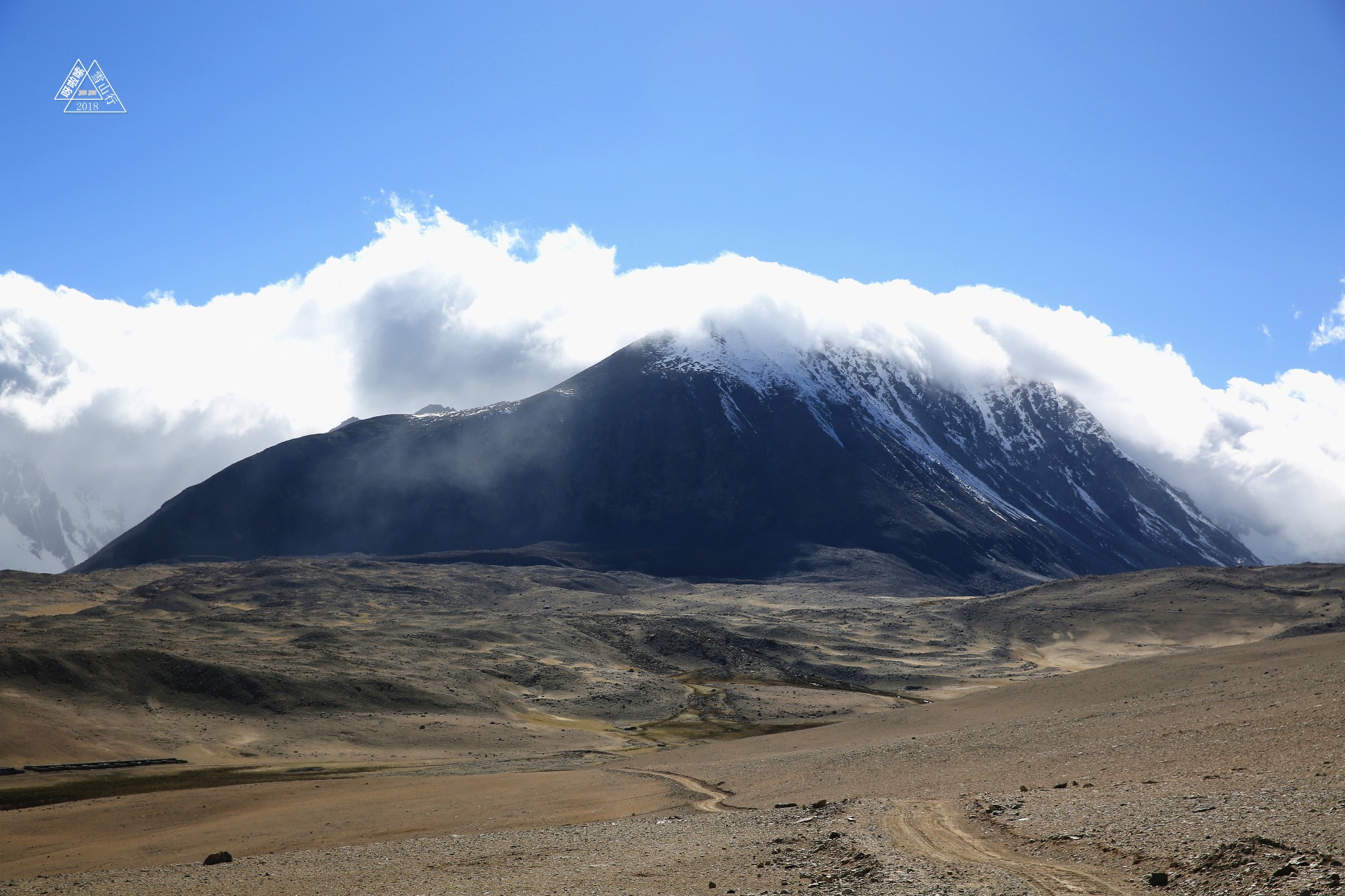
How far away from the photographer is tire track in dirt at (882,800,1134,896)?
58.3 ft

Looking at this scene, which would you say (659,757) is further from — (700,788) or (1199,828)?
(1199,828)

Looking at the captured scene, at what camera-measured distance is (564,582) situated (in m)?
191

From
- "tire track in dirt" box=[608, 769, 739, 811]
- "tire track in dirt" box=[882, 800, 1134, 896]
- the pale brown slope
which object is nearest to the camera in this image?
"tire track in dirt" box=[882, 800, 1134, 896]

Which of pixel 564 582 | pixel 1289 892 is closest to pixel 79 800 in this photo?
pixel 1289 892

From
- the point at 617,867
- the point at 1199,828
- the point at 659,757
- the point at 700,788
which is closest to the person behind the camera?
the point at 1199,828

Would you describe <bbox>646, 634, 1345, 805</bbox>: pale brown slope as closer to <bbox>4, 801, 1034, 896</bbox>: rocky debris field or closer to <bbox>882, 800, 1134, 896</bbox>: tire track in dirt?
<bbox>882, 800, 1134, 896</bbox>: tire track in dirt

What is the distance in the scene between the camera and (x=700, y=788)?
39156 mm

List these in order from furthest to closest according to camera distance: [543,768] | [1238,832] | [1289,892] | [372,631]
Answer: [372,631]
[543,768]
[1238,832]
[1289,892]

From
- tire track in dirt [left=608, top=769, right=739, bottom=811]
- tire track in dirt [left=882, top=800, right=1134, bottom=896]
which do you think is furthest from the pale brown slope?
tire track in dirt [left=882, top=800, right=1134, bottom=896]

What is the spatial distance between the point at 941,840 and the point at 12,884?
916 inches

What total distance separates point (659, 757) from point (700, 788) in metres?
14.7

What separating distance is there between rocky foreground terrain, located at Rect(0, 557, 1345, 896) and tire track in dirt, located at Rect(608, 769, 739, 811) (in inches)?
12.6

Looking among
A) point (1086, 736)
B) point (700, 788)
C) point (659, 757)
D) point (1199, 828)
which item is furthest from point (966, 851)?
point (659, 757)

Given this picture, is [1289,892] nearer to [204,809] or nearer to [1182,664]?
[204,809]
